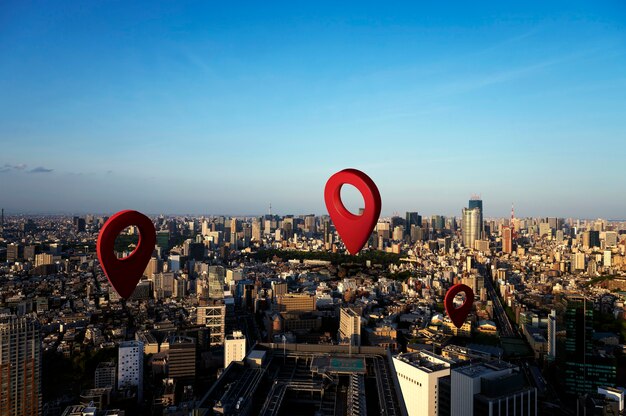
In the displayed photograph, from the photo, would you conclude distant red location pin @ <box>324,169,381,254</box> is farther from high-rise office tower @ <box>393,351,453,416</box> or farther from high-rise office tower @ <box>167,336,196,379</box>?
high-rise office tower @ <box>167,336,196,379</box>

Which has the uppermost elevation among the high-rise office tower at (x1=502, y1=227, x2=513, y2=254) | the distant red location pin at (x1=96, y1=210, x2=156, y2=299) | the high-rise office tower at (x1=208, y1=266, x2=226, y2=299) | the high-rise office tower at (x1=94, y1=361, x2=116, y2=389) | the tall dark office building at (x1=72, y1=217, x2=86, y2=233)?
the distant red location pin at (x1=96, y1=210, x2=156, y2=299)

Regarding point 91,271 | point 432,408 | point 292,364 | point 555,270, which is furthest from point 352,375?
point 555,270

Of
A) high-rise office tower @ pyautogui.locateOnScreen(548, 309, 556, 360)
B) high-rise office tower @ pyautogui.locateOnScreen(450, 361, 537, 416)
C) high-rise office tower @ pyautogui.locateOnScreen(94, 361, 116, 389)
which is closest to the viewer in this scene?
high-rise office tower @ pyautogui.locateOnScreen(450, 361, 537, 416)

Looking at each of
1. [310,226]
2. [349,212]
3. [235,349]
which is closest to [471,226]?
[310,226]

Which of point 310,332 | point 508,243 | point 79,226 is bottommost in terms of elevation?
point 310,332

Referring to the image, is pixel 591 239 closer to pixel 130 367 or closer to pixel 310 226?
pixel 310 226

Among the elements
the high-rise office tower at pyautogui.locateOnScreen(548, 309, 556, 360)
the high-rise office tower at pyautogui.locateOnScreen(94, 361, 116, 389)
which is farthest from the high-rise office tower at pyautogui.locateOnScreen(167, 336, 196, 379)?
the high-rise office tower at pyautogui.locateOnScreen(548, 309, 556, 360)

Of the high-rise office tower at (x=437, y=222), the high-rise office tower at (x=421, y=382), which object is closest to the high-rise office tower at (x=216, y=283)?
the high-rise office tower at (x=421, y=382)
